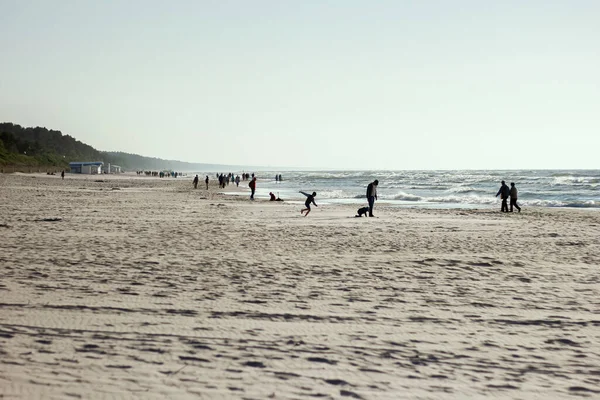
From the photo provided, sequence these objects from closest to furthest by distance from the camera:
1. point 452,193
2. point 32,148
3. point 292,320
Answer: point 292,320, point 452,193, point 32,148

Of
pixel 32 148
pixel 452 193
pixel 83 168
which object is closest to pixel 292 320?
pixel 452 193

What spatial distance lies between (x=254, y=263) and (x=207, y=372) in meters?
5.21

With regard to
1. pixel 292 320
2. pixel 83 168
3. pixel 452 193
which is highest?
pixel 83 168

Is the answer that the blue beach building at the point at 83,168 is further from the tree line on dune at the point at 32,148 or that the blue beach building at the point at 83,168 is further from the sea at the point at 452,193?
the sea at the point at 452,193

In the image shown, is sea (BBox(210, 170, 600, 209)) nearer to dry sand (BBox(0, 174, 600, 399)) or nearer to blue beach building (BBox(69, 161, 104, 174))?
dry sand (BBox(0, 174, 600, 399))

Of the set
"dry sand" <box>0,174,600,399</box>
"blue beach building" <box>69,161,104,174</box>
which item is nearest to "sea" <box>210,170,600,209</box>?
"dry sand" <box>0,174,600,399</box>

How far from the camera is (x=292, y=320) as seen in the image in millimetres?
5770

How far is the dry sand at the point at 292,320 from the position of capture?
13.3ft

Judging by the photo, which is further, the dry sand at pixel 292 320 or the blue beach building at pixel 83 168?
the blue beach building at pixel 83 168

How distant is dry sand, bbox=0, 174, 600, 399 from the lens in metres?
4.06

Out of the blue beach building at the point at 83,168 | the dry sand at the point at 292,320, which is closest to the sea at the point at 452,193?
the dry sand at the point at 292,320

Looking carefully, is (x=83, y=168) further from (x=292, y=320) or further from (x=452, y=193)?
(x=292, y=320)

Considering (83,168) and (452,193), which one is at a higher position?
(83,168)

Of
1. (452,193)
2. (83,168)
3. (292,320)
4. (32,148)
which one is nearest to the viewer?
(292,320)
